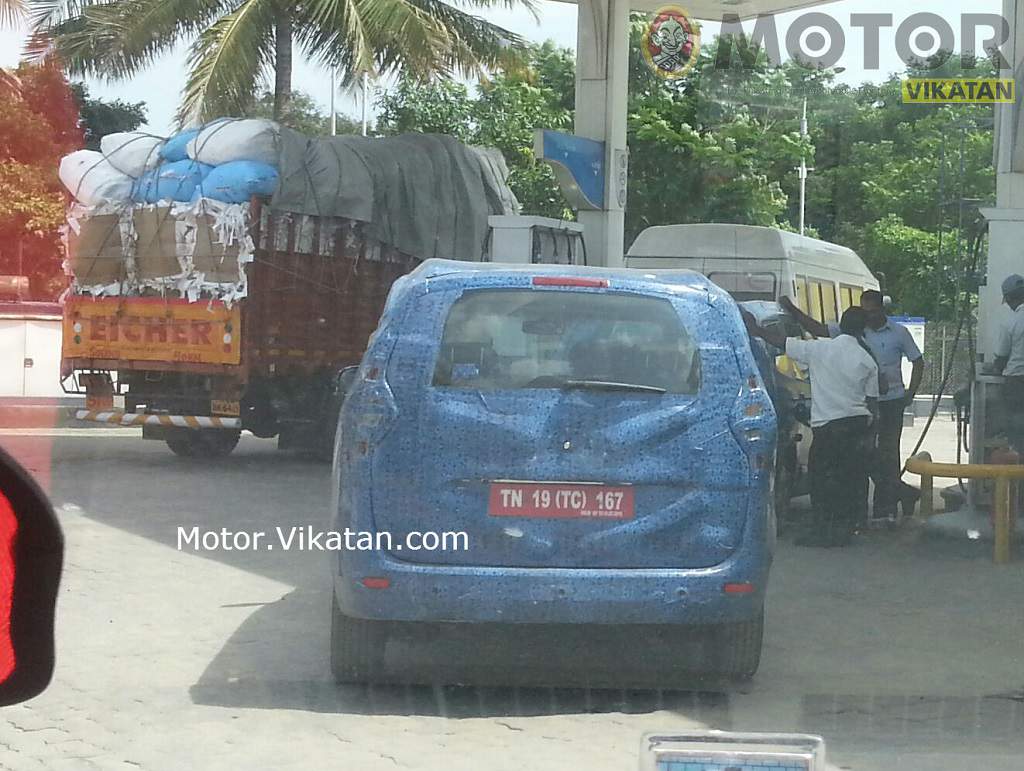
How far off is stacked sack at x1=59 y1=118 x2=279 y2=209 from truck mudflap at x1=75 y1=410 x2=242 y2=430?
184 centimetres

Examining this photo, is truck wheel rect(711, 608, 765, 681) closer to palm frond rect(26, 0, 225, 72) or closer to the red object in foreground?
the red object in foreground

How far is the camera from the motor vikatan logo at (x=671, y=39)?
16391 mm

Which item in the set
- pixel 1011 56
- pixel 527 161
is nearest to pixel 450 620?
pixel 1011 56

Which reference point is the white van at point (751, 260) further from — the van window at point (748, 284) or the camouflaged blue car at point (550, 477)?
the camouflaged blue car at point (550, 477)

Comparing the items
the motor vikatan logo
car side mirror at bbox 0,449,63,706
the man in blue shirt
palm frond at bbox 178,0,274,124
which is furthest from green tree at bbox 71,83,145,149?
car side mirror at bbox 0,449,63,706

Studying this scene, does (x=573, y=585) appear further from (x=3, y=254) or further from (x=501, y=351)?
(x=3, y=254)

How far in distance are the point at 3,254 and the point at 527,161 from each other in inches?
362

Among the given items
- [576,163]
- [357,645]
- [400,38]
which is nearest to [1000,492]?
[357,645]

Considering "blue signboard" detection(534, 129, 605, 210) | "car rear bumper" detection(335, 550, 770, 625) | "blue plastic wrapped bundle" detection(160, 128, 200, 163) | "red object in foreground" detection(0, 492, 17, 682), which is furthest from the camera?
"blue plastic wrapped bundle" detection(160, 128, 200, 163)

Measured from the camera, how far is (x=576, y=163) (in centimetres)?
1430

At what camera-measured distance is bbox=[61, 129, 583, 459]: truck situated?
13766 millimetres

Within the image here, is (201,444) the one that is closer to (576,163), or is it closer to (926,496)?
(576,163)

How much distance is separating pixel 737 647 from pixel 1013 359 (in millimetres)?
5169

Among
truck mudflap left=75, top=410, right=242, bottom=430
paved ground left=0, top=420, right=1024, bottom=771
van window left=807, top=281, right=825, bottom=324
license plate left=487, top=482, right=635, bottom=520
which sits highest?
van window left=807, top=281, right=825, bottom=324
